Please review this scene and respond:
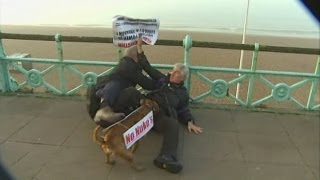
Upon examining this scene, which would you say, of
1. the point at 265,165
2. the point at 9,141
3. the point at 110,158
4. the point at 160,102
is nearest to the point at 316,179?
the point at 265,165

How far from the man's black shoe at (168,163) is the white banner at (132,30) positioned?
1.66 m

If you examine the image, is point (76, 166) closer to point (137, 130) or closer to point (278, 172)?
point (137, 130)

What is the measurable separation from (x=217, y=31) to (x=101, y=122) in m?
21.2

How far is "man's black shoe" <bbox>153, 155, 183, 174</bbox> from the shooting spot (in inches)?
151

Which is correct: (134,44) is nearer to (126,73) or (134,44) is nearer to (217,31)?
(126,73)

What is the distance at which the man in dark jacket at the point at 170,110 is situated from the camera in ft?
12.9

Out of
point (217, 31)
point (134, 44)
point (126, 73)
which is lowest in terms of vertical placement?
point (217, 31)

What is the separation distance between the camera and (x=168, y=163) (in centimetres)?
384

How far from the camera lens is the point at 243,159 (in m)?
4.18

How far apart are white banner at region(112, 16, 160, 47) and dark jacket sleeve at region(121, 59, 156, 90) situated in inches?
14.4

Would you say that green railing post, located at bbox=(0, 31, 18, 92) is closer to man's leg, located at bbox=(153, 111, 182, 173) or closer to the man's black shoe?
man's leg, located at bbox=(153, 111, 182, 173)

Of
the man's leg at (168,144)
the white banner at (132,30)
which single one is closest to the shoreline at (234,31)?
the white banner at (132,30)

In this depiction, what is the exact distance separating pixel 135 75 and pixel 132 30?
0.66 m

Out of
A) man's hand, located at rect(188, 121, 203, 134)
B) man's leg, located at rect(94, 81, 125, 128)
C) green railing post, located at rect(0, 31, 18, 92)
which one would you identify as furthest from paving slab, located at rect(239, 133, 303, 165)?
green railing post, located at rect(0, 31, 18, 92)
